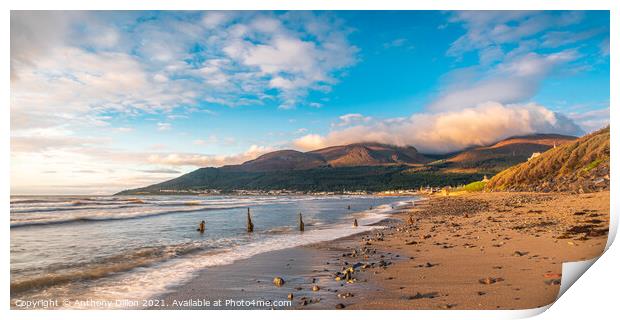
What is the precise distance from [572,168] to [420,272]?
22.2m

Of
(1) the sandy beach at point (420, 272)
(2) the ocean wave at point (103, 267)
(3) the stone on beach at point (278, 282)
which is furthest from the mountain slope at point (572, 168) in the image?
(2) the ocean wave at point (103, 267)

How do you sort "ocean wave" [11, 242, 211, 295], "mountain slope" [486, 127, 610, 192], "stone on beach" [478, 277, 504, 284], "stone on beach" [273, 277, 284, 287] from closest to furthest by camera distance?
"stone on beach" [478, 277, 504, 284]
"stone on beach" [273, 277, 284, 287]
"ocean wave" [11, 242, 211, 295]
"mountain slope" [486, 127, 610, 192]

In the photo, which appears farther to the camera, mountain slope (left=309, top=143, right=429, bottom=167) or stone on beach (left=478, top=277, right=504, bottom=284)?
mountain slope (left=309, top=143, right=429, bottom=167)

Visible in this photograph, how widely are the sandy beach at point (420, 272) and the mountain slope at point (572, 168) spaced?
7.21 m

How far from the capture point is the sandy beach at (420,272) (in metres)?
6.70

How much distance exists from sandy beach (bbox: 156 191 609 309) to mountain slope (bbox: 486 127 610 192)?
7.21 metres

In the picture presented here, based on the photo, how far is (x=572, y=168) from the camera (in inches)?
982

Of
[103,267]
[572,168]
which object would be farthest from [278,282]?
[572,168]

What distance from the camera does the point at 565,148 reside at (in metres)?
26.1

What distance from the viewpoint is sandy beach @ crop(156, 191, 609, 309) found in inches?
264

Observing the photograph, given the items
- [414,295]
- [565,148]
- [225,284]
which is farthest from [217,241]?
[565,148]

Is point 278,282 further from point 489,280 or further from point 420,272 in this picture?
point 489,280

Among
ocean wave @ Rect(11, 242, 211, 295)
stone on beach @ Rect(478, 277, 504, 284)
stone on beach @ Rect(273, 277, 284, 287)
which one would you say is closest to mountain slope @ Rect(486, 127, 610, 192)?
stone on beach @ Rect(478, 277, 504, 284)

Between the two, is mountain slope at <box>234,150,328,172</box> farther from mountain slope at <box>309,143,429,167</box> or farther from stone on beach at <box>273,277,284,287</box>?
stone on beach at <box>273,277,284,287</box>
